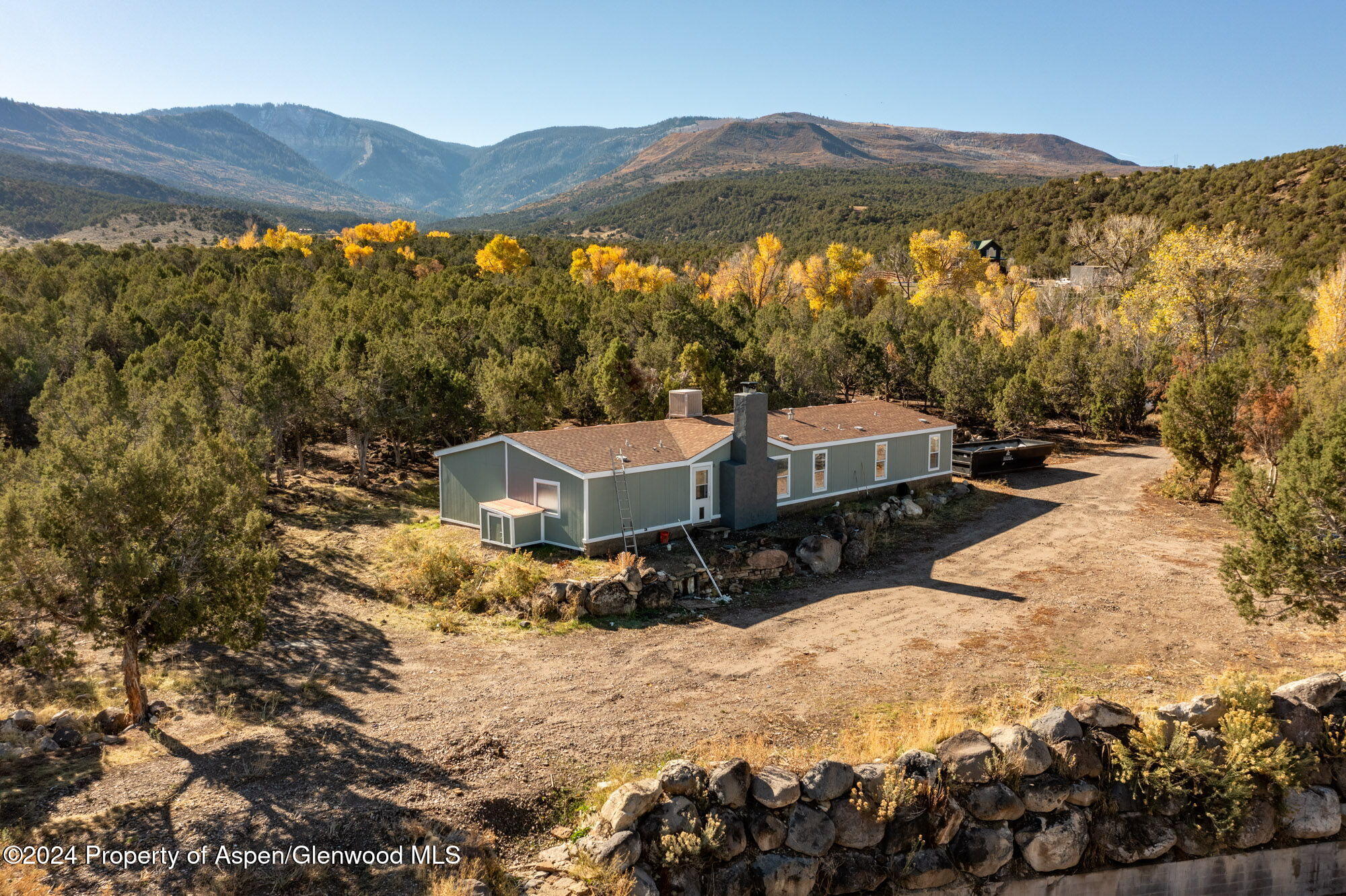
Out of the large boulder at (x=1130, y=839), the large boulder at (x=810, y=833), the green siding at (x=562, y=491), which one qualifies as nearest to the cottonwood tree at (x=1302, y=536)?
the large boulder at (x=1130, y=839)

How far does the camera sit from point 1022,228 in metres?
72.9

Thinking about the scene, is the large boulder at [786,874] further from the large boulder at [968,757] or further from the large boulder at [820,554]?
the large boulder at [820,554]

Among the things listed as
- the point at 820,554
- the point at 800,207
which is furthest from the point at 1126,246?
the point at 800,207

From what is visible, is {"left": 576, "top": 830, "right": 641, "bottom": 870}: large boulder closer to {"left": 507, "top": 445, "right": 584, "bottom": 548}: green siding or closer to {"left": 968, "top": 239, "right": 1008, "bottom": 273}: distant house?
{"left": 507, "top": 445, "right": 584, "bottom": 548}: green siding

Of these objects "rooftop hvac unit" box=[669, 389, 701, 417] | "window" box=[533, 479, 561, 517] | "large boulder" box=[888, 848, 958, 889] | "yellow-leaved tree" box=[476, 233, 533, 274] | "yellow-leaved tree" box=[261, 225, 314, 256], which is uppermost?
"yellow-leaved tree" box=[261, 225, 314, 256]

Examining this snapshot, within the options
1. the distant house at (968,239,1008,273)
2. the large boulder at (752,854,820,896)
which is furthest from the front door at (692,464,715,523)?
the distant house at (968,239,1008,273)

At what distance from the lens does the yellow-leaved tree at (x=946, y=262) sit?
57688mm

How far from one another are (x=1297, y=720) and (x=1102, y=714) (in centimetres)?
269

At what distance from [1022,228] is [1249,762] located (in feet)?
237

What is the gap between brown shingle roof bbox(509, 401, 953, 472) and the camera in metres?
19.7

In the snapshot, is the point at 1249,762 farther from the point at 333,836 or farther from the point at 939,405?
the point at 939,405

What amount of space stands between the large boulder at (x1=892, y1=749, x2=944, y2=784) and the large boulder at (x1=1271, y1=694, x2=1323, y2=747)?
187 inches

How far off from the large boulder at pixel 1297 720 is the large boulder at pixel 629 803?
8.19 meters

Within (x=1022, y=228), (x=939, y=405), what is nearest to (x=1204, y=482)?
(x=939, y=405)
